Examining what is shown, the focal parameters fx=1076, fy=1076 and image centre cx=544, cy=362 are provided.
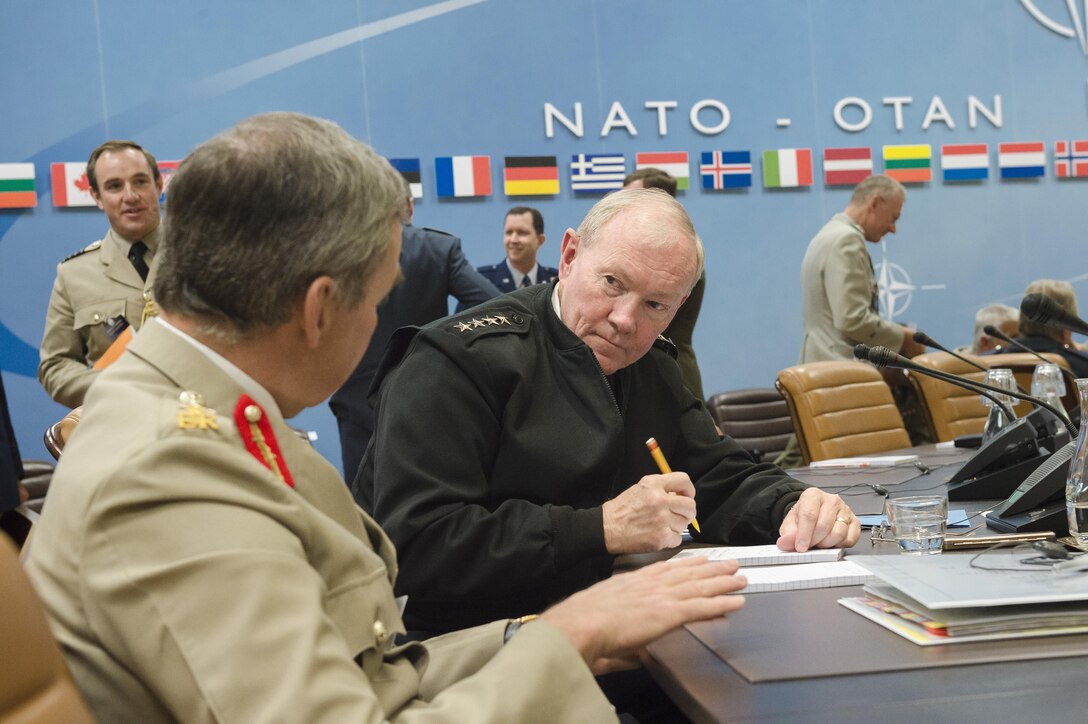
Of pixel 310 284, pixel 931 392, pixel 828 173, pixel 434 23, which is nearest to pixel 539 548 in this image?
pixel 310 284

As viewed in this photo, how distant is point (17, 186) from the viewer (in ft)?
17.2

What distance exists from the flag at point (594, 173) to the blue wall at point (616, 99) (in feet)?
0.22

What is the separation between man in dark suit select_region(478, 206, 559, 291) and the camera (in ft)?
18.3

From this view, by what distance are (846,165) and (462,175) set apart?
2.33 meters

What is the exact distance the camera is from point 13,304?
523cm

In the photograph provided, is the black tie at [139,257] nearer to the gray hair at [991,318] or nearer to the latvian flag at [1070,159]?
the gray hair at [991,318]

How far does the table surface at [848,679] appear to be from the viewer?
953 mm

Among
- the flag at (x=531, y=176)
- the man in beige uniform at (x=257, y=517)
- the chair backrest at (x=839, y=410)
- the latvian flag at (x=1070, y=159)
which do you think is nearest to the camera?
the man in beige uniform at (x=257, y=517)

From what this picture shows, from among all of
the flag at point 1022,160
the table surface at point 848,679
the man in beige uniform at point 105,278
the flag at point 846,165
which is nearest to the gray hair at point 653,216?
the table surface at point 848,679

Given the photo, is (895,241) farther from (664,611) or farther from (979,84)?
(664,611)

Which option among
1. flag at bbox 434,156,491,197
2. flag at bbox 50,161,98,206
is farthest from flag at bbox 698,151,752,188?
flag at bbox 50,161,98,206

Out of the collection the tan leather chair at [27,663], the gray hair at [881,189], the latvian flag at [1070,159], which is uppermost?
the latvian flag at [1070,159]

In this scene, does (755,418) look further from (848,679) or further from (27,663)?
(27,663)

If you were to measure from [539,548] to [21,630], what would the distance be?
0.99m
